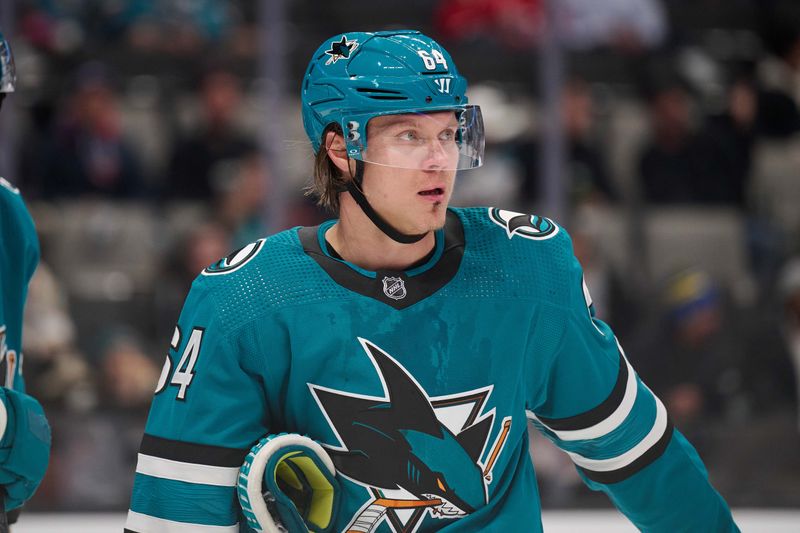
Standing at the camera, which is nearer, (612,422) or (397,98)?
(397,98)

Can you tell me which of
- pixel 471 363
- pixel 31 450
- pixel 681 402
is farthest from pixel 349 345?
pixel 681 402

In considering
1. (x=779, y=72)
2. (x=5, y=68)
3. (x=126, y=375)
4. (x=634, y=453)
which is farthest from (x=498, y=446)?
(x=779, y=72)

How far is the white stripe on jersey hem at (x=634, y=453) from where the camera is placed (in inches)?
69.6

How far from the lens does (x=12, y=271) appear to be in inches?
73.2

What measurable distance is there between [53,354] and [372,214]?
7.68ft

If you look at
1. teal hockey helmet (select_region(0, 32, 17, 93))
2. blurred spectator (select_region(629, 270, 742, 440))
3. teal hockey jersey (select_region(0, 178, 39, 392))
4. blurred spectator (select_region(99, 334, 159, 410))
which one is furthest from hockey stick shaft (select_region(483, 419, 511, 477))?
blurred spectator (select_region(99, 334, 159, 410))

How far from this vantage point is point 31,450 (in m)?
1.70

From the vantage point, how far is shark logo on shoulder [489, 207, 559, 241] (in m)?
1.72

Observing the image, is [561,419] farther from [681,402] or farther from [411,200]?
[681,402]

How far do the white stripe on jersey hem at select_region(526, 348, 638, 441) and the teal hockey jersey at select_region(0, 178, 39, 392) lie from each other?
871 millimetres

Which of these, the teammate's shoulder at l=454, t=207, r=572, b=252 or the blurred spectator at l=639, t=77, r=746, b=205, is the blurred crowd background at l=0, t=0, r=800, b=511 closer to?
the blurred spectator at l=639, t=77, r=746, b=205

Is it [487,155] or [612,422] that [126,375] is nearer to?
[487,155]

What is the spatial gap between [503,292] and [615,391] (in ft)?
0.83

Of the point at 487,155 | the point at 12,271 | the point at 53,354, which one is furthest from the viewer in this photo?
the point at 487,155
